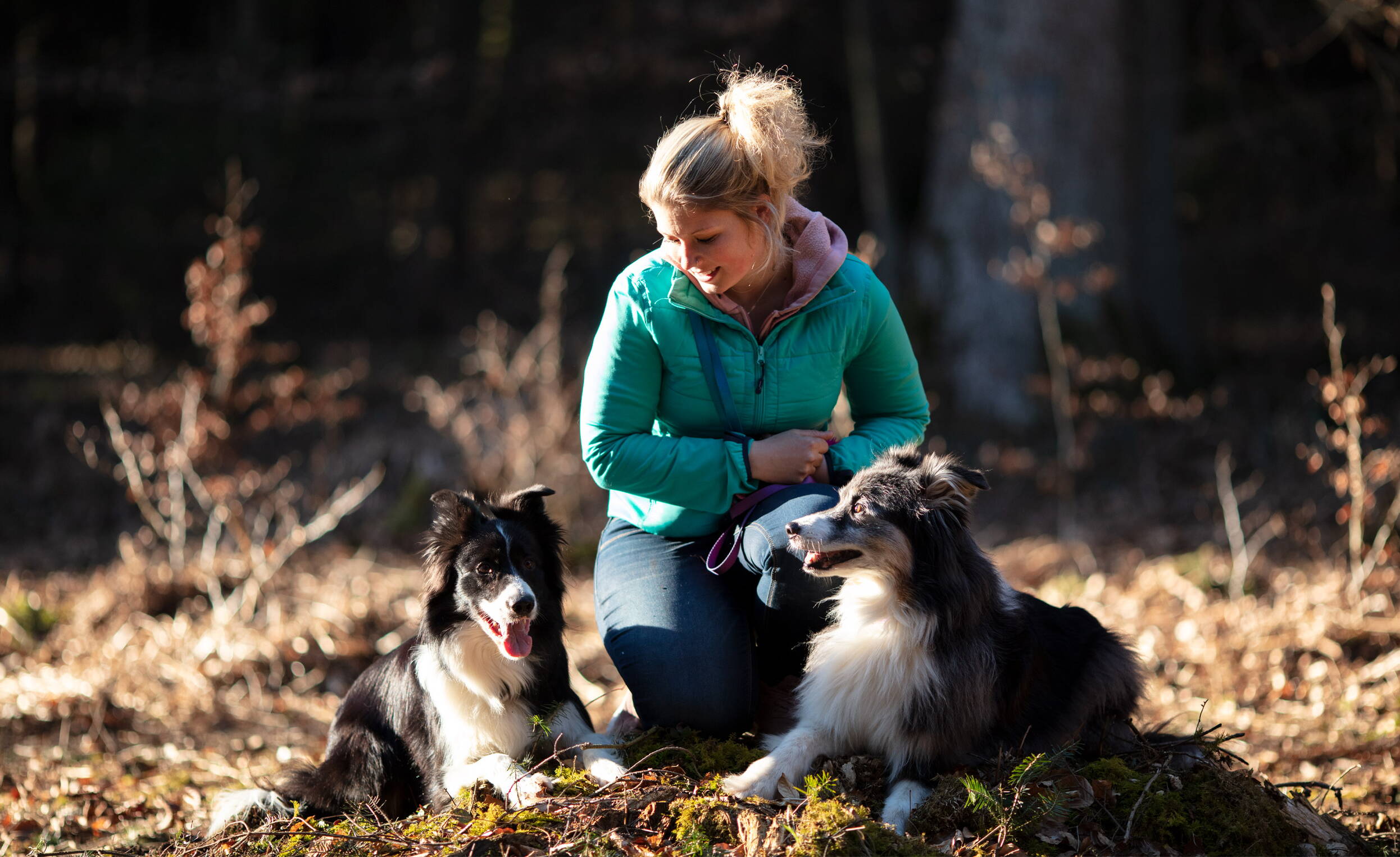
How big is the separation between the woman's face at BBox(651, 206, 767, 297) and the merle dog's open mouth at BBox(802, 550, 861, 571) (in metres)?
0.95

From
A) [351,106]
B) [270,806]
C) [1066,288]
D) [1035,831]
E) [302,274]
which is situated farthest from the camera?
[302,274]

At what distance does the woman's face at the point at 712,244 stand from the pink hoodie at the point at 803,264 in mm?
78

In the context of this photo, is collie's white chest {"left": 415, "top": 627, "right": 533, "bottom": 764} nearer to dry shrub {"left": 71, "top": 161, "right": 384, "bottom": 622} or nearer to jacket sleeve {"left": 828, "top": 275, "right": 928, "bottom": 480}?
jacket sleeve {"left": 828, "top": 275, "right": 928, "bottom": 480}

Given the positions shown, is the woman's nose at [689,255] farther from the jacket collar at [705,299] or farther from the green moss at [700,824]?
the green moss at [700,824]

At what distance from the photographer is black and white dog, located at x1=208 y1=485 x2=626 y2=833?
11.1ft

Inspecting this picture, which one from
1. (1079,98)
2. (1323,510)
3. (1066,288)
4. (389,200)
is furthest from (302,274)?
(1323,510)

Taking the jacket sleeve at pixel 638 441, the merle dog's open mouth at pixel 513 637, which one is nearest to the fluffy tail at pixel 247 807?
the merle dog's open mouth at pixel 513 637

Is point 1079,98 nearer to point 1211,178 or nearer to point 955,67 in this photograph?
point 955,67

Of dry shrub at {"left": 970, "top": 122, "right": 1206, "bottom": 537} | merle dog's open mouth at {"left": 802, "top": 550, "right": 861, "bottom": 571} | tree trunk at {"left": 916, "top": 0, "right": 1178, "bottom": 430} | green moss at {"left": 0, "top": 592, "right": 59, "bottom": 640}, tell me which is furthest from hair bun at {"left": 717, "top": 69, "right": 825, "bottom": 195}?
tree trunk at {"left": 916, "top": 0, "right": 1178, "bottom": 430}

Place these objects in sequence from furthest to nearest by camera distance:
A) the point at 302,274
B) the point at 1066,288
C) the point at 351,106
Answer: the point at 302,274, the point at 351,106, the point at 1066,288

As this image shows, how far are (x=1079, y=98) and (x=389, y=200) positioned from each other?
11100 millimetres

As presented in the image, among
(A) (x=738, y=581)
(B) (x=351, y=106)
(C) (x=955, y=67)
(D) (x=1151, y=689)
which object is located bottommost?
(D) (x=1151, y=689)

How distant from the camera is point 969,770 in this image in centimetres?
321

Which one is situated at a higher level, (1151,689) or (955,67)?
(955,67)
